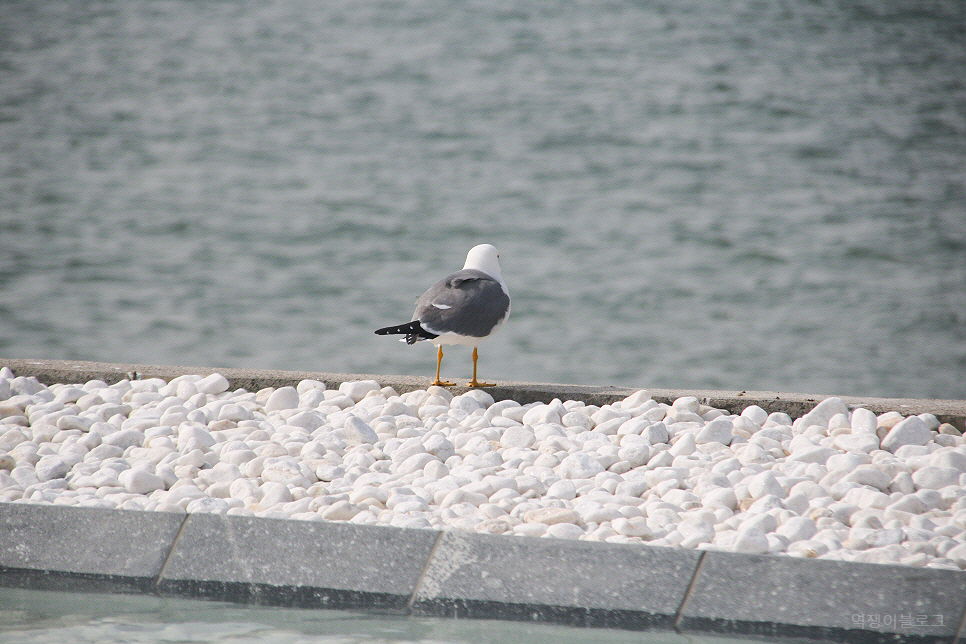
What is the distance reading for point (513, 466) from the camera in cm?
282

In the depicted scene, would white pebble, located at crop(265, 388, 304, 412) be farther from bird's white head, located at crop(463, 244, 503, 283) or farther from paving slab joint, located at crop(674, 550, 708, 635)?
paving slab joint, located at crop(674, 550, 708, 635)

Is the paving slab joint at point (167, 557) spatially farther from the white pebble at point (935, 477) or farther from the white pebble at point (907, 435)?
the white pebble at point (907, 435)

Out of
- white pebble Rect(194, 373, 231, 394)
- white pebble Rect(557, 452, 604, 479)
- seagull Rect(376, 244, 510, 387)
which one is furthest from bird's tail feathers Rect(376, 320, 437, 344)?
white pebble Rect(557, 452, 604, 479)

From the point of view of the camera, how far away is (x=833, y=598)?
1925 mm

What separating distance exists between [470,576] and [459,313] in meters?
1.49

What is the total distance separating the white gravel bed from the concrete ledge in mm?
72

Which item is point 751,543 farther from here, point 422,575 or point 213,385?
point 213,385

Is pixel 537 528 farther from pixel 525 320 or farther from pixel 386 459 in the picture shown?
pixel 525 320

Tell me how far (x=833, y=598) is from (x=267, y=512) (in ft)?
4.62

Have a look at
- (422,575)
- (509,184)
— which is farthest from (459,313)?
(509,184)

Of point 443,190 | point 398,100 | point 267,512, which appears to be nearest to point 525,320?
point 443,190

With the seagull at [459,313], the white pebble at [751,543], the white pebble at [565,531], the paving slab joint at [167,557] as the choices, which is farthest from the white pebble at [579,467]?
the paving slab joint at [167,557]

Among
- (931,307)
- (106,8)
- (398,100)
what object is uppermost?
(106,8)

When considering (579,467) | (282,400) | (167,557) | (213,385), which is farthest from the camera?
(213,385)
